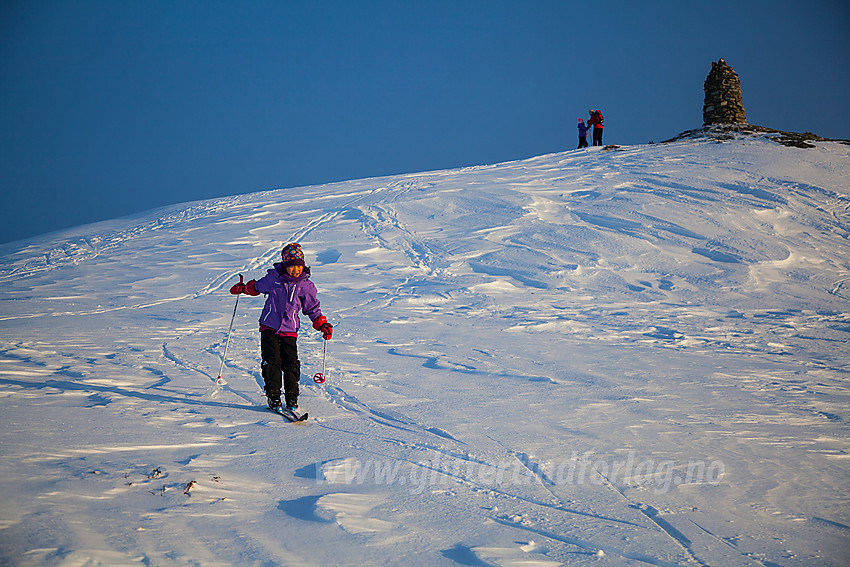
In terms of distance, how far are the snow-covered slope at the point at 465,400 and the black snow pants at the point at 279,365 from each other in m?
0.27

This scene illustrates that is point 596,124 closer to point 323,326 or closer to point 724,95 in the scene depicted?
point 724,95

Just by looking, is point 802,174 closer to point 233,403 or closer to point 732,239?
point 732,239

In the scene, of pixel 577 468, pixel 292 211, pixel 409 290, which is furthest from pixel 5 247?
pixel 577 468

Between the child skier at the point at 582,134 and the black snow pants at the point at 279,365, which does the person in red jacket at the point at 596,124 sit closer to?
the child skier at the point at 582,134

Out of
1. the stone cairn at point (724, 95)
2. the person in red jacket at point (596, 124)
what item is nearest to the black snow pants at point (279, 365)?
the person in red jacket at point (596, 124)

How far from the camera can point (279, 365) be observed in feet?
17.3

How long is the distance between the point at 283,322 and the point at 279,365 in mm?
423

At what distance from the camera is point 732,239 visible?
13.2 meters

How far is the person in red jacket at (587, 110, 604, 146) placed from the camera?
25359mm

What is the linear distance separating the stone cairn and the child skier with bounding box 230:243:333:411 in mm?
25305

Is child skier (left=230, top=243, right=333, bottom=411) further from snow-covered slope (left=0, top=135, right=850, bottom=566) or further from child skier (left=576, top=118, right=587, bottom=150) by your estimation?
child skier (left=576, top=118, right=587, bottom=150)

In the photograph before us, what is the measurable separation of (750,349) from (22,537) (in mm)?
8159

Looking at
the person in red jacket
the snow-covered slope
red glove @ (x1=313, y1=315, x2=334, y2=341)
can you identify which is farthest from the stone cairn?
red glove @ (x1=313, y1=315, x2=334, y2=341)

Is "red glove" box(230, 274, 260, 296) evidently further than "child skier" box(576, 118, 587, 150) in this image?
No
